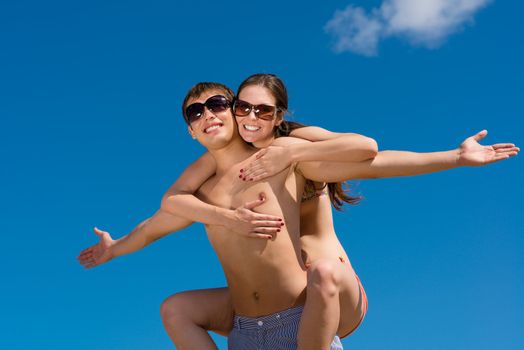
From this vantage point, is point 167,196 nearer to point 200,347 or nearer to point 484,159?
point 200,347

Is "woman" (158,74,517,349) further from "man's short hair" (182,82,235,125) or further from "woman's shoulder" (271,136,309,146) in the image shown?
"man's short hair" (182,82,235,125)

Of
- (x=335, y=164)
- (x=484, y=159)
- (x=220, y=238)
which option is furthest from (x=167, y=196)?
(x=484, y=159)

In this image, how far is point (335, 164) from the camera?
639 centimetres

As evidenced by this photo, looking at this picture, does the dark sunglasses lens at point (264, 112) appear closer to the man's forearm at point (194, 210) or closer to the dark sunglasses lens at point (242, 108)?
the dark sunglasses lens at point (242, 108)

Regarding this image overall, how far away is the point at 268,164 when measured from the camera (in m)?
6.43

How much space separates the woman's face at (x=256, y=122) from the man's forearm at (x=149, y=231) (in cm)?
106

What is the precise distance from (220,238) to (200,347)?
1.00 meters

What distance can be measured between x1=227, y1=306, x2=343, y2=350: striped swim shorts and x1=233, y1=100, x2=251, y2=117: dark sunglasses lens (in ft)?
6.15

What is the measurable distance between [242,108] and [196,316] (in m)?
1.99

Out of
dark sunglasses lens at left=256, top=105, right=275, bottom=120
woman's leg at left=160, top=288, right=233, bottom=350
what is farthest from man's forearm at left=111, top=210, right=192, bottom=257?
dark sunglasses lens at left=256, top=105, right=275, bottom=120

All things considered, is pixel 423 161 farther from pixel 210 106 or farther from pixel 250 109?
pixel 210 106

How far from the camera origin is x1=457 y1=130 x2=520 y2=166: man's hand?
6215mm

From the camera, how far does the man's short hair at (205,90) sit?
22.7 ft

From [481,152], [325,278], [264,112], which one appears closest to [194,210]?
[264,112]
